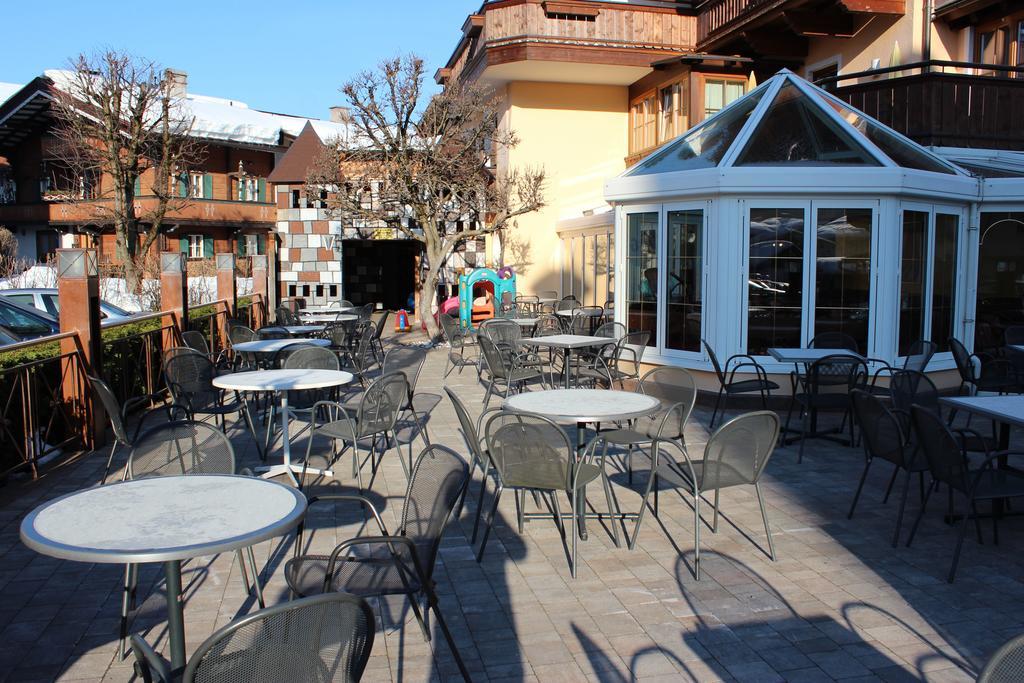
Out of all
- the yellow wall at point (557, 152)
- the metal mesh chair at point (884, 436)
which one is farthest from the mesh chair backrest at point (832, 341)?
the yellow wall at point (557, 152)

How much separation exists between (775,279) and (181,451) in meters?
6.43

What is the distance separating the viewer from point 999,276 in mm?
10172

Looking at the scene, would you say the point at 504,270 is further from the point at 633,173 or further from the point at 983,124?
the point at 983,124

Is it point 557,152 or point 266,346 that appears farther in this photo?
point 557,152

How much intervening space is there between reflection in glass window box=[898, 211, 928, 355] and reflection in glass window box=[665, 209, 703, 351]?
2051 mm

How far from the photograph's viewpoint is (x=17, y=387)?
635 centimetres

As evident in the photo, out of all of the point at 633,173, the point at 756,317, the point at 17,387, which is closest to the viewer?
the point at 17,387

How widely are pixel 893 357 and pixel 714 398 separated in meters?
1.86

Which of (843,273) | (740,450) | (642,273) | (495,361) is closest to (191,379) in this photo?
(495,361)

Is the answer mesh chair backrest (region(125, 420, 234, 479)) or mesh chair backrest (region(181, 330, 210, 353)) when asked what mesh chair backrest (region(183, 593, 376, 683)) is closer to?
mesh chair backrest (region(125, 420, 234, 479))

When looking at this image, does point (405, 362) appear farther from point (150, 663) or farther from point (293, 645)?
point (293, 645)

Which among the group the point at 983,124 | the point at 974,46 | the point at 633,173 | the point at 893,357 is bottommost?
the point at 893,357

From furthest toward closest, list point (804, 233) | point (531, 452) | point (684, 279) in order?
1. point (684, 279)
2. point (804, 233)
3. point (531, 452)

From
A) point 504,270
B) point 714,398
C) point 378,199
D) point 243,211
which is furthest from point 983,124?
point 243,211
